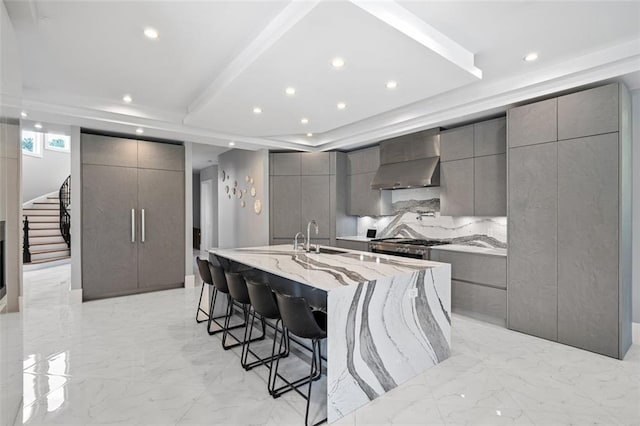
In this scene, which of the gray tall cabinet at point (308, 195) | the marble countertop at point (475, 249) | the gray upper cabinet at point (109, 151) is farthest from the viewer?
the gray tall cabinet at point (308, 195)

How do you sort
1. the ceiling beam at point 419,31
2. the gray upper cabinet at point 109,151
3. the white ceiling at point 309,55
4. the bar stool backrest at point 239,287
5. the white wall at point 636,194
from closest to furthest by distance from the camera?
the ceiling beam at point 419,31 → the white ceiling at point 309,55 → the bar stool backrest at point 239,287 → the white wall at point 636,194 → the gray upper cabinet at point 109,151

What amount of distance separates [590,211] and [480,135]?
151 centimetres

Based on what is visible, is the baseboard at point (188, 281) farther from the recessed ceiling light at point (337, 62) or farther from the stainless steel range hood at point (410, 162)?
the recessed ceiling light at point (337, 62)

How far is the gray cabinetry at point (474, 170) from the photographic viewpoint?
12.8ft

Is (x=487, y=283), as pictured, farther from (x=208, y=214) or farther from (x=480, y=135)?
(x=208, y=214)

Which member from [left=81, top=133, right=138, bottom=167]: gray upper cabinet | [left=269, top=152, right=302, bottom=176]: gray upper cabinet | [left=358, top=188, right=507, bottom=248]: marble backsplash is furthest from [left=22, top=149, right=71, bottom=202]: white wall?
[left=358, top=188, right=507, bottom=248]: marble backsplash

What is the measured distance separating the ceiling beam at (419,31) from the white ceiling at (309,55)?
11 mm

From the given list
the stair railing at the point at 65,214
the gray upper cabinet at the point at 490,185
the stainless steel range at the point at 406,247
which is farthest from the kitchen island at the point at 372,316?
the stair railing at the point at 65,214

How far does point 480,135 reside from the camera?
406 cm

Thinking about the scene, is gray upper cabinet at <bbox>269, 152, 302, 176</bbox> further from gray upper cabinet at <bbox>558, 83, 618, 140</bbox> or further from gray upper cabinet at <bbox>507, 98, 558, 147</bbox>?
gray upper cabinet at <bbox>558, 83, 618, 140</bbox>

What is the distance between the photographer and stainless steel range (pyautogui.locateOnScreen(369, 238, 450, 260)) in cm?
433

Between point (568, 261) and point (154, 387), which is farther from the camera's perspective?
point (568, 261)

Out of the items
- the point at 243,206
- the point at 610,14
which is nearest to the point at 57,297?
the point at 243,206

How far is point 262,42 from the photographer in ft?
8.24
